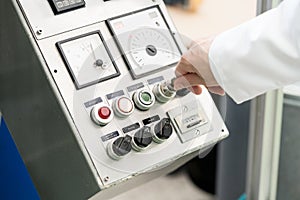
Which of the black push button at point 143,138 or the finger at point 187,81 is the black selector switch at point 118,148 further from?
the finger at point 187,81

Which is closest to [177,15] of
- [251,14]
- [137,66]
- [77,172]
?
[251,14]

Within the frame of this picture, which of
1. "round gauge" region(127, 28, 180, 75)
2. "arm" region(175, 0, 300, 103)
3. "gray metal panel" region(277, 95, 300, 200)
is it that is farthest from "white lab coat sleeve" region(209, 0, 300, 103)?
"gray metal panel" region(277, 95, 300, 200)

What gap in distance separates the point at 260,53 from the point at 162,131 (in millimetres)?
215

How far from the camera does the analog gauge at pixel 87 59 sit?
1.03 m

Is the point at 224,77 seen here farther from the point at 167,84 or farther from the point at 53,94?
the point at 53,94

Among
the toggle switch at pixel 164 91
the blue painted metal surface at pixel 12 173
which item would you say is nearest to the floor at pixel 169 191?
the blue painted metal surface at pixel 12 173

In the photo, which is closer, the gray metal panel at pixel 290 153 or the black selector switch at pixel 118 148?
the black selector switch at pixel 118 148

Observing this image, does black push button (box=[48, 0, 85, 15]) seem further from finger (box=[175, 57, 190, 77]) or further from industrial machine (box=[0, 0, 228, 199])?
finger (box=[175, 57, 190, 77])

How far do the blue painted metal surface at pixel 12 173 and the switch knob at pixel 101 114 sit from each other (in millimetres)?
195

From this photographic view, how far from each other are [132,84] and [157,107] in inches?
2.5

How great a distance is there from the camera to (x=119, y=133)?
1038 millimetres

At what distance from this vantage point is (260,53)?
1033 mm

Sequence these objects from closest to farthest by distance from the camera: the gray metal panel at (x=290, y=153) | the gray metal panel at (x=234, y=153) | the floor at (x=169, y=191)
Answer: the gray metal panel at (x=290, y=153) → the gray metal panel at (x=234, y=153) → the floor at (x=169, y=191)

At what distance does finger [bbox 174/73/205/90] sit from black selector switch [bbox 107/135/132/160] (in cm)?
14
